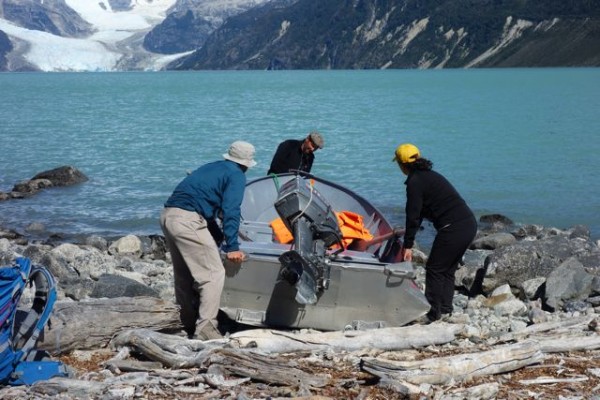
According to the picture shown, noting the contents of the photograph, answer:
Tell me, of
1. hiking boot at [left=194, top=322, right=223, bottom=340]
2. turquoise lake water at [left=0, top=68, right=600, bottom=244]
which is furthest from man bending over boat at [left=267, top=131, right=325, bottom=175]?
turquoise lake water at [left=0, top=68, right=600, bottom=244]

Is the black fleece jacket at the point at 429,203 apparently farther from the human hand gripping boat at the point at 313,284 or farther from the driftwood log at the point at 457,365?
the driftwood log at the point at 457,365

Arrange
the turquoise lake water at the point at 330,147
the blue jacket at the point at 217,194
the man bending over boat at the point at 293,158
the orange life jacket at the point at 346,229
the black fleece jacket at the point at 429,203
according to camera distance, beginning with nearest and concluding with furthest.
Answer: the blue jacket at the point at 217,194 < the black fleece jacket at the point at 429,203 < the orange life jacket at the point at 346,229 < the man bending over boat at the point at 293,158 < the turquoise lake water at the point at 330,147

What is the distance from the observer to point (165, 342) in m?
6.84

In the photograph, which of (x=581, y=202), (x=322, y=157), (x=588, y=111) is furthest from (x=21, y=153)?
(x=588, y=111)

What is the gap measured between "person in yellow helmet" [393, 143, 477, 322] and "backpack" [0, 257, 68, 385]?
11.7ft

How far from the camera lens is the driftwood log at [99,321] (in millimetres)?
7117

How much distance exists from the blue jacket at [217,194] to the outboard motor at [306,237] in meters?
0.87

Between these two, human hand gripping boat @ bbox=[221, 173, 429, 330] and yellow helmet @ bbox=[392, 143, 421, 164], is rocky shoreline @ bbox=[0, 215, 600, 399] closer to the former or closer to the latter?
human hand gripping boat @ bbox=[221, 173, 429, 330]

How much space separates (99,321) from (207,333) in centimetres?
91

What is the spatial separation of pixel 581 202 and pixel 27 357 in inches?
805

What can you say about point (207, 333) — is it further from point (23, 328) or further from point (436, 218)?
point (436, 218)

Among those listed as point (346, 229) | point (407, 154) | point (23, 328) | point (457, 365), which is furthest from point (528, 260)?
point (23, 328)

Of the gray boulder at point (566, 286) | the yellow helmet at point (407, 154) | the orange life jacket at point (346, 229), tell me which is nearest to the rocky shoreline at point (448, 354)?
the gray boulder at point (566, 286)

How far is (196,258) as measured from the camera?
25.2ft
